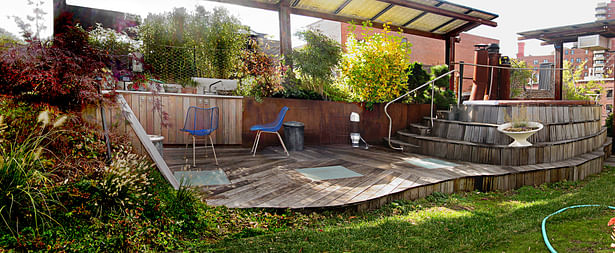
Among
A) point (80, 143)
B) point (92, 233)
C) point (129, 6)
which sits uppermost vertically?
point (129, 6)

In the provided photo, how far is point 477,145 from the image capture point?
5.04 m

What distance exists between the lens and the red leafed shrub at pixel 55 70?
226 cm

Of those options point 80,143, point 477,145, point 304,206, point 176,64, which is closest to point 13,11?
point 80,143

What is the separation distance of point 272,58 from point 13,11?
4206mm

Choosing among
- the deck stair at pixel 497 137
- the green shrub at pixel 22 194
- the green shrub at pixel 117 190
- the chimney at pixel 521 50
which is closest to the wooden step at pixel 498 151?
the deck stair at pixel 497 137

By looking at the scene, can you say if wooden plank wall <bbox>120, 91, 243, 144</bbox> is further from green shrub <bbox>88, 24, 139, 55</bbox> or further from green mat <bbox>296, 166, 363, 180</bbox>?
green mat <bbox>296, 166, 363, 180</bbox>

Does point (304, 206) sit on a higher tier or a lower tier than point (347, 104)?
lower

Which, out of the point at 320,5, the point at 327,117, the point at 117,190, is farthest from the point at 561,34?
the point at 117,190

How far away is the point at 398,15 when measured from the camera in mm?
7719

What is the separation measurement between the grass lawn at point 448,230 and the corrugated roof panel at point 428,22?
534 cm

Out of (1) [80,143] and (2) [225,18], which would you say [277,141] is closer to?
(2) [225,18]

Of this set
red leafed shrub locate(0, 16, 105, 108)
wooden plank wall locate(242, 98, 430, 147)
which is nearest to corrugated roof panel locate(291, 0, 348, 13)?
wooden plank wall locate(242, 98, 430, 147)

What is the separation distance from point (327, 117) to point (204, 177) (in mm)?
3184

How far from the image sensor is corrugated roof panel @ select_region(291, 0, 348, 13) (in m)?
6.76
